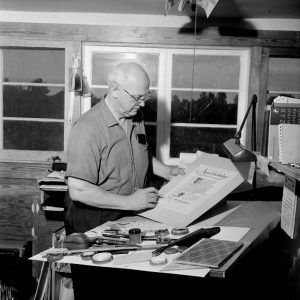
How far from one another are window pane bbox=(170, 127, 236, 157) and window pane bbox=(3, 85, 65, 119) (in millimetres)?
1247

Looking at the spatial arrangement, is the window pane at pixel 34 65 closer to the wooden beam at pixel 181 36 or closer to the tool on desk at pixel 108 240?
the wooden beam at pixel 181 36

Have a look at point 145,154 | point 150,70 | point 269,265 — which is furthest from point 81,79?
point 269,265

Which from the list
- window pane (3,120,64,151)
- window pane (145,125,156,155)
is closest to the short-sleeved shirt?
window pane (145,125,156,155)

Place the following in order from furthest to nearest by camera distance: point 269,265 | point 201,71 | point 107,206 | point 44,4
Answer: point 201,71
point 44,4
point 269,265
point 107,206

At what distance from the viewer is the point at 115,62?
4215mm

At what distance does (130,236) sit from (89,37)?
2776 mm

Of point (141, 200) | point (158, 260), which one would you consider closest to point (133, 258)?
point (158, 260)

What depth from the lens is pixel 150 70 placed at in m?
4.22

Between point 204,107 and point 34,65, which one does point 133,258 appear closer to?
point 204,107

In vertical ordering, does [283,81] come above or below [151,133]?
above

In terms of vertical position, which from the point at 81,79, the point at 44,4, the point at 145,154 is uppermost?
the point at 44,4

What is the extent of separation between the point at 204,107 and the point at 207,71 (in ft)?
1.22

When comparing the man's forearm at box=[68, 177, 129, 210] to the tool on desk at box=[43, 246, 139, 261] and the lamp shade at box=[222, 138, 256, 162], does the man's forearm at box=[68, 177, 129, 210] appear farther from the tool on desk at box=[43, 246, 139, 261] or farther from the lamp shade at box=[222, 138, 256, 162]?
the lamp shade at box=[222, 138, 256, 162]

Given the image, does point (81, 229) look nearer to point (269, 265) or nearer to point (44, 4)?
point (269, 265)
